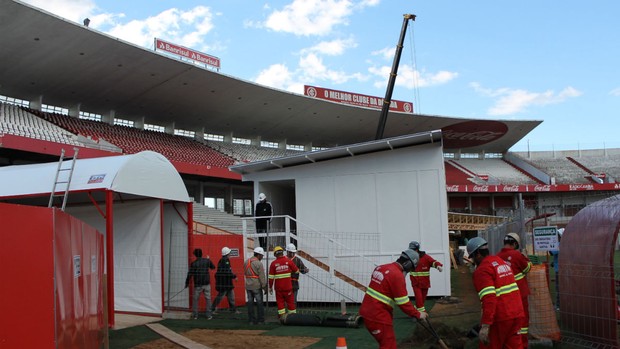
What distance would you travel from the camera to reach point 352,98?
1612 inches

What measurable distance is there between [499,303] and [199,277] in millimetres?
7538

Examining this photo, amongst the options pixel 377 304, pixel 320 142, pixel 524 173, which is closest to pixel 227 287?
pixel 377 304

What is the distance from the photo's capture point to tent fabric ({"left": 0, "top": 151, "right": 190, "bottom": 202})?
10.4 metres

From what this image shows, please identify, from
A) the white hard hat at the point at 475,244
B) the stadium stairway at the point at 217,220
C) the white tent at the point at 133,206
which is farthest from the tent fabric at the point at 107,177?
the stadium stairway at the point at 217,220

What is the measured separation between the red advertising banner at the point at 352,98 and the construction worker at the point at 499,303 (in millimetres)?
32751

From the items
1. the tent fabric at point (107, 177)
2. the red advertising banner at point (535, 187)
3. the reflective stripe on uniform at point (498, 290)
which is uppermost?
the red advertising banner at point (535, 187)

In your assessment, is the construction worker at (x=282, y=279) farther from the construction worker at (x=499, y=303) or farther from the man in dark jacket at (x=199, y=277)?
the construction worker at (x=499, y=303)

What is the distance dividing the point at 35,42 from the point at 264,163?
14.2 meters

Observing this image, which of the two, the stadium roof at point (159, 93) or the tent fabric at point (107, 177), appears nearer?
the tent fabric at point (107, 177)

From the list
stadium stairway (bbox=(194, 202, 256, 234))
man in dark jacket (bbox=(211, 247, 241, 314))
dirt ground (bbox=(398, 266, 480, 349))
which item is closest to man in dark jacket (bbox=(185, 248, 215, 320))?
man in dark jacket (bbox=(211, 247, 241, 314))

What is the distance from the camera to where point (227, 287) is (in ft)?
39.0

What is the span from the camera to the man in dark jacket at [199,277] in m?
11.5

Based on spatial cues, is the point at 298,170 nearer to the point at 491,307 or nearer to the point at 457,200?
the point at 491,307

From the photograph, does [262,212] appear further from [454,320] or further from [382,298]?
[382,298]
